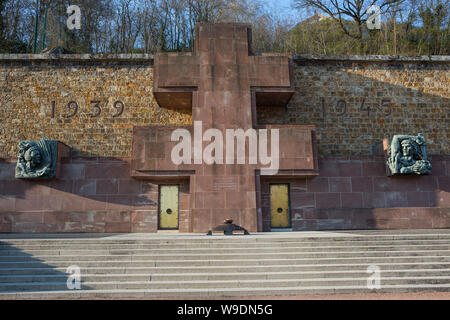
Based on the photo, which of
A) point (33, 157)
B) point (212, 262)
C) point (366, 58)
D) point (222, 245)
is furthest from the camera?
point (366, 58)

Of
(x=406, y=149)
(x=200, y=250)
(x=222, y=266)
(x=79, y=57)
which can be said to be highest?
(x=79, y=57)

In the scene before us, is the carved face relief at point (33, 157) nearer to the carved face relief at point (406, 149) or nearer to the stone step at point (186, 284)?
the stone step at point (186, 284)

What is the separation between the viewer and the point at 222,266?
7.73m

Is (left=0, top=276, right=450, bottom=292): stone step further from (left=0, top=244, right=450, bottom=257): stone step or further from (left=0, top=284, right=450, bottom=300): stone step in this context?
(left=0, top=244, right=450, bottom=257): stone step

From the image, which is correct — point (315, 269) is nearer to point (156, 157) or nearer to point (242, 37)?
point (156, 157)

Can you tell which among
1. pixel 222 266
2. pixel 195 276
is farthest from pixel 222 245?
pixel 195 276

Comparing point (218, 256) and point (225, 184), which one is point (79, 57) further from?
point (218, 256)

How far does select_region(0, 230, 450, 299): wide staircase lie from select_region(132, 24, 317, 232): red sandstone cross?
3.05 m

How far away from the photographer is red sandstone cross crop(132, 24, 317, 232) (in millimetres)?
11859

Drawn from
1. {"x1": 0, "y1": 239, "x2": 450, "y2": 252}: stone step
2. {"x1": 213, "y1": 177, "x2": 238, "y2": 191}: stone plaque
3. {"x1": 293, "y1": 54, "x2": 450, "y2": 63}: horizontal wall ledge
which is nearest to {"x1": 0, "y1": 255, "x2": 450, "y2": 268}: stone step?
{"x1": 0, "y1": 239, "x2": 450, "y2": 252}: stone step

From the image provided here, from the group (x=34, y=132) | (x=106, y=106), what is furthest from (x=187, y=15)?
(x=34, y=132)

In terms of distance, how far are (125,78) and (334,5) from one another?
14699mm

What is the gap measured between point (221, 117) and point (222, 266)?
19.6ft

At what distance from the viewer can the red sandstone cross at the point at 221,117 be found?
38.9ft
